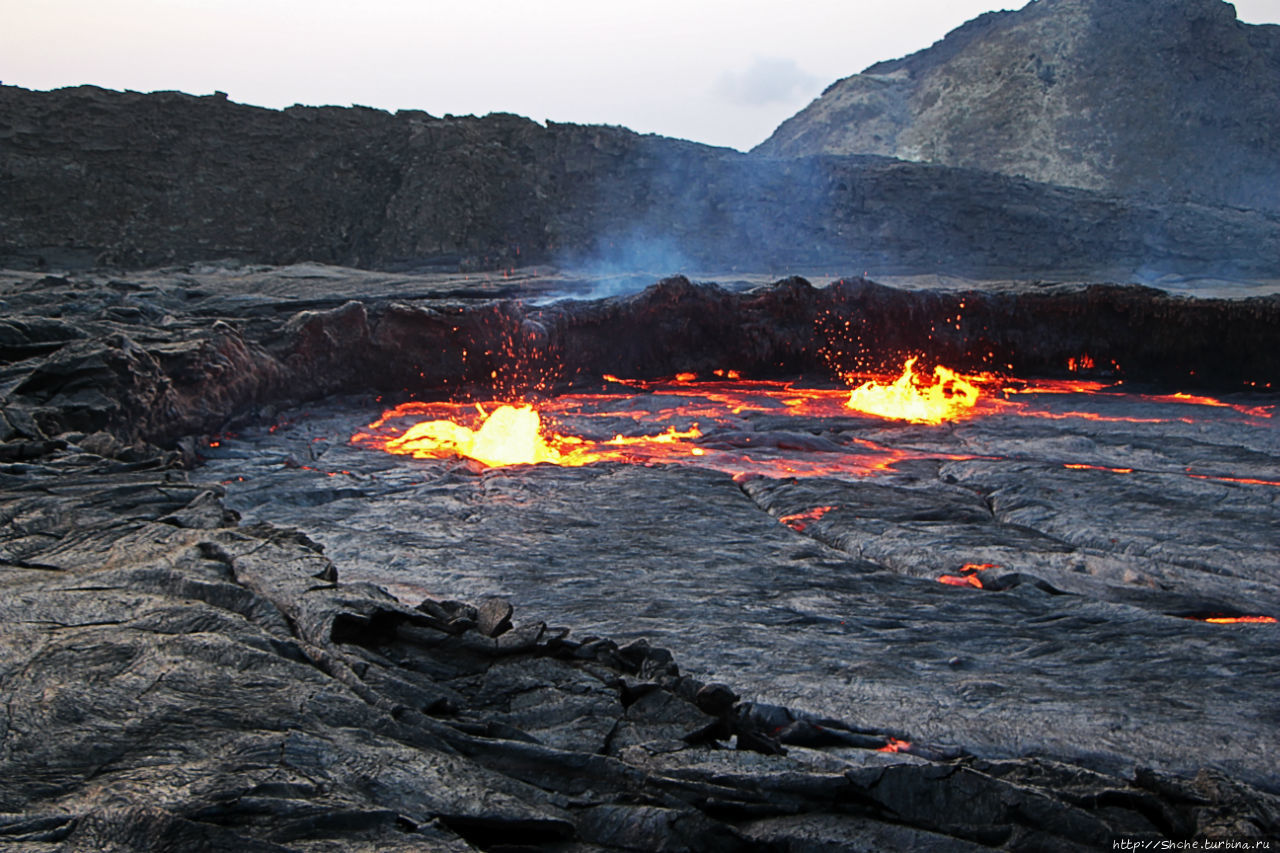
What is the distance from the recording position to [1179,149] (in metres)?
39.8

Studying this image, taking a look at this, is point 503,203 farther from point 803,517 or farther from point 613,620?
point 613,620

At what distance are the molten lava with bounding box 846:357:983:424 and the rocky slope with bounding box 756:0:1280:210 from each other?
99.1 feet

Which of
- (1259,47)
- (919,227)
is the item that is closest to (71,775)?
(919,227)

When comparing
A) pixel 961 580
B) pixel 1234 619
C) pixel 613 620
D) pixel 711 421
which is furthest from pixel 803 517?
pixel 711 421

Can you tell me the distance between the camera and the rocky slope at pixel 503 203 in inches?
937

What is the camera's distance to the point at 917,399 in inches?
434

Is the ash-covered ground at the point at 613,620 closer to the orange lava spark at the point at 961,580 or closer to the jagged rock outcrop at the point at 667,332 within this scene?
the orange lava spark at the point at 961,580

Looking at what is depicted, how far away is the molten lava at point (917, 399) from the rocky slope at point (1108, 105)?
3021 cm

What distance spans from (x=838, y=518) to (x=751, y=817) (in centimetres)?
388

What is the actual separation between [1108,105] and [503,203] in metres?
29.7

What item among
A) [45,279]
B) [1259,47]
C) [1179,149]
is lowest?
[45,279]

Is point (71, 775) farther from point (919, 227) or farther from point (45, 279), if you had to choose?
point (919, 227)

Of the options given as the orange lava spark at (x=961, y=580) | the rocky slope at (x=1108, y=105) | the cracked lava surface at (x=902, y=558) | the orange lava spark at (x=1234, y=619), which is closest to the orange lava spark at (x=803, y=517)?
the cracked lava surface at (x=902, y=558)

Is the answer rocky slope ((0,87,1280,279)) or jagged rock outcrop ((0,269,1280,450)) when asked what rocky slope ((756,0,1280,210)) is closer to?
rocky slope ((0,87,1280,279))
